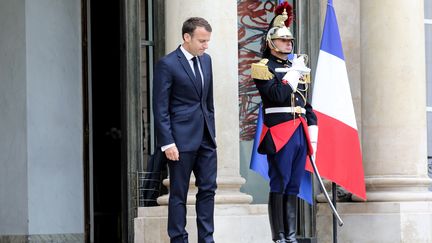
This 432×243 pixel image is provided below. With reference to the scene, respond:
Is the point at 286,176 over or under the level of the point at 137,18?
under

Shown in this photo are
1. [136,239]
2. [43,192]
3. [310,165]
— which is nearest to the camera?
[310,165]

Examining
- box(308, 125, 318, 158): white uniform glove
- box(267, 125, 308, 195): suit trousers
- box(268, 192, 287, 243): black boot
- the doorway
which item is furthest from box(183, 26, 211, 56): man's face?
the doorway

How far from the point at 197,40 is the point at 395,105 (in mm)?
3202

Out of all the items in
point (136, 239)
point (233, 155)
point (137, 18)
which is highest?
point (137, 18)

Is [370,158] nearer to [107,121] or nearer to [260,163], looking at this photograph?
[260,163]

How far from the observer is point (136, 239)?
12.0 metres

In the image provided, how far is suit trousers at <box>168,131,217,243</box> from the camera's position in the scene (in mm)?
9891

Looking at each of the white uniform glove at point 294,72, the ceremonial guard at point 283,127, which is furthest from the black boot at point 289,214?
the white uniform glove at point 294,72

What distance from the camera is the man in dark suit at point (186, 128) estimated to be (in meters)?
9.87

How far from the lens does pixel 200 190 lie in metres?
9.99

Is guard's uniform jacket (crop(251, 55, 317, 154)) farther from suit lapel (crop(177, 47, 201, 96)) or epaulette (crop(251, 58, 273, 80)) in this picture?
suit lapel (crop(177, 47, 201, 96))

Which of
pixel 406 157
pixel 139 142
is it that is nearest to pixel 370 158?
pixel 406 157

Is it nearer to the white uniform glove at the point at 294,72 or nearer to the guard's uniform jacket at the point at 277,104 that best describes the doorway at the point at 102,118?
the guard's uniform jacket at the point at 277,104

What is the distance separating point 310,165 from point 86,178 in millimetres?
3592
